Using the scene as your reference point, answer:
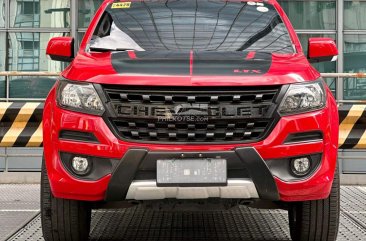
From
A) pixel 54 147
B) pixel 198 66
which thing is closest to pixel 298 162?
pixel 198 66

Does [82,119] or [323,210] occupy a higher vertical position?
[82,119]

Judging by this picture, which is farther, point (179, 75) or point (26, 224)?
point (26, 224)

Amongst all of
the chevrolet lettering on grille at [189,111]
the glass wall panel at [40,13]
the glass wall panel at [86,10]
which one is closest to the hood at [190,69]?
the chevrolet lettering on grille at [189,111]

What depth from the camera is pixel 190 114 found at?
430 centimetres

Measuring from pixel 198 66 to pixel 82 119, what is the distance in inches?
31.2

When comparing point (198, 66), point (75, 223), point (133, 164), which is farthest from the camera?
point (75, 223)

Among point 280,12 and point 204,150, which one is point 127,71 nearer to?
point 204,150

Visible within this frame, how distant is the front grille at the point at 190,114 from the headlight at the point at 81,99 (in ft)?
0.33

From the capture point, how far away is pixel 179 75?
4.36 m

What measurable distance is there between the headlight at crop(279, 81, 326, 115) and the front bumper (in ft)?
0.15

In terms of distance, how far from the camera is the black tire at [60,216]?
4.73 metres

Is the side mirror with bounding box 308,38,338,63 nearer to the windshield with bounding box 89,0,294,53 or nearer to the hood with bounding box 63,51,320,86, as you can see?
the windshield with bounding box 89,0,294,53

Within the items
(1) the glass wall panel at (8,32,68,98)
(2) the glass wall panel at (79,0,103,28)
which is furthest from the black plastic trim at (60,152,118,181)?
(2) the glass wall panel at (79,0,103,28)

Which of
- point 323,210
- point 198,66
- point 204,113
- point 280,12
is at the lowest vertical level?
point 323,210
